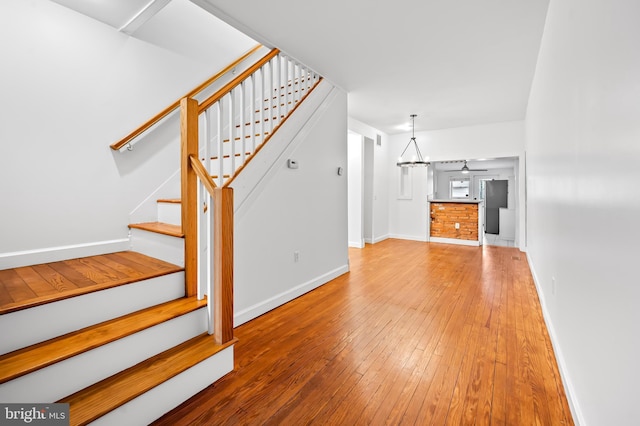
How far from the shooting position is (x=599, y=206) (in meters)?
1.19

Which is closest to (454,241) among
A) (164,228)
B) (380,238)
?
(380,238)

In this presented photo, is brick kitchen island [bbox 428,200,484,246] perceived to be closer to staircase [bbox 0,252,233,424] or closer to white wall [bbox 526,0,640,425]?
white wall [bbox 526,0,640,425]

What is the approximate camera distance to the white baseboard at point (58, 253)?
88.4 inches

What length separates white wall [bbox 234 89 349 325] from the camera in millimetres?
2682

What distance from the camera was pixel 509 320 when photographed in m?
2.69

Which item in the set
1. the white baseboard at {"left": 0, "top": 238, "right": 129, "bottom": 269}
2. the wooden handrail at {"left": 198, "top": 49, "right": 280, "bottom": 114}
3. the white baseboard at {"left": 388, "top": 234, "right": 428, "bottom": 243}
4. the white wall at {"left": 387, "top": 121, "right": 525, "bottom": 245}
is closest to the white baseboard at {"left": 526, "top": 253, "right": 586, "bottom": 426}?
the wooden handrail at {"left": 198, "top": 49, "right": 280, "bottom": 114}

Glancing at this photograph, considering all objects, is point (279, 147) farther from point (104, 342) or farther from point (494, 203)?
point (494, 203)

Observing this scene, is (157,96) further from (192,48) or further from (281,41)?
(281,41)

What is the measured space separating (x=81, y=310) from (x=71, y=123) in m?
1.78

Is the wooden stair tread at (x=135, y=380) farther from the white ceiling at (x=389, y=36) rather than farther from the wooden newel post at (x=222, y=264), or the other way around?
the white ceiling at (x=389, y=36)

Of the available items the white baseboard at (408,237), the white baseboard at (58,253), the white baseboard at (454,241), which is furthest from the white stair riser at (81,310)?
the white baseboard at (454,241)

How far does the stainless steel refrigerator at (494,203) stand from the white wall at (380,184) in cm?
434

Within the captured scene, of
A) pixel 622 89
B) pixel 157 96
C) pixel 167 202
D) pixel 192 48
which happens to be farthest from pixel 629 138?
pixel 192 48

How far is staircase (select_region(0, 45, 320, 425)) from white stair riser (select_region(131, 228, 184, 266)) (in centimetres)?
2
